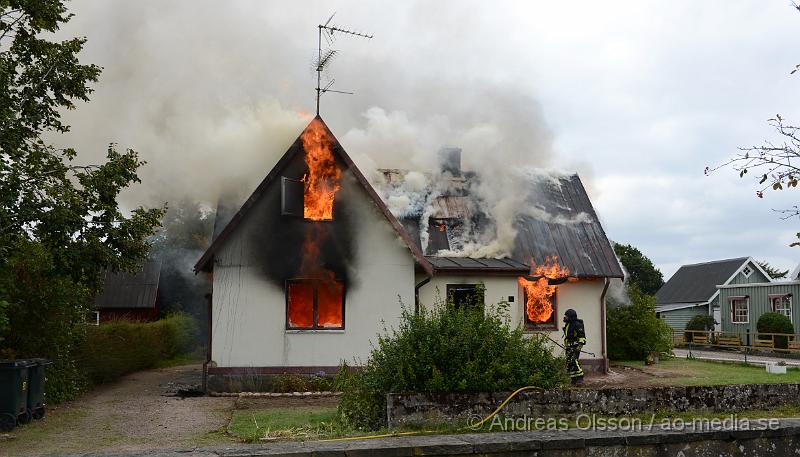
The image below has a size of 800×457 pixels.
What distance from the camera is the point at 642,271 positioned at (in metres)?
68.1

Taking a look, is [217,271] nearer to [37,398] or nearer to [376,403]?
[37,398]

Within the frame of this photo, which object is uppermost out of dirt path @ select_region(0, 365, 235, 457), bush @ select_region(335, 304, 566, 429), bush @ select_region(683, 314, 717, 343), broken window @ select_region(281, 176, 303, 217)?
broken window @ select_region(281, 176, 303, 217)

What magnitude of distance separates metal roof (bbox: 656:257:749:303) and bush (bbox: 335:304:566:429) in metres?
36.9

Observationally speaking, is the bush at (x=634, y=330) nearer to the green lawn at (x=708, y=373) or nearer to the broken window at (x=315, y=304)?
the green lawn at (x=708, y=373)

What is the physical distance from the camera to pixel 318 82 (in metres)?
17.8

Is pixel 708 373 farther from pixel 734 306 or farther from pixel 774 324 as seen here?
pixel 734 306

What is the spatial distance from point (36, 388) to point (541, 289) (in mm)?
12320

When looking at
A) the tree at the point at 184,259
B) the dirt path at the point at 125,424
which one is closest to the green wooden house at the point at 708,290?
the tree at the point at 184,259

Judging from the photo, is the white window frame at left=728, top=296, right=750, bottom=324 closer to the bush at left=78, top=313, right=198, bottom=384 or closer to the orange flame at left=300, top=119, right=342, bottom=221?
the orange flame at left=300, top=119, right=342, bottom=221

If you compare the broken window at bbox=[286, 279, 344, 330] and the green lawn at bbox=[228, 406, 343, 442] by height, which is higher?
the broken window at bbox=[286, 279, 344, 330]

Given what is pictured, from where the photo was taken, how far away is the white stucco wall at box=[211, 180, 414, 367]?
623 inches

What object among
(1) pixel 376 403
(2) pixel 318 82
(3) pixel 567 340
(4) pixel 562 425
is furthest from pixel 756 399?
(2) pixel 318 82

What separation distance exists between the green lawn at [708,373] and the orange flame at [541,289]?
3.22 metres

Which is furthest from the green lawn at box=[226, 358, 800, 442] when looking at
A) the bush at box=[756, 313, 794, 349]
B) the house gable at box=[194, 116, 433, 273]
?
the bush at box=[756, 313, 794, 349]
